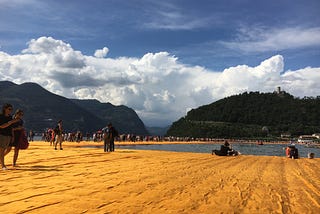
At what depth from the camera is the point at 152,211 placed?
601 cm

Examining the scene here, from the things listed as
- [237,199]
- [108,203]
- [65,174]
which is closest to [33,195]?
[108,203]

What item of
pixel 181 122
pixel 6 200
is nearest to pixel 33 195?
pixel 6 200

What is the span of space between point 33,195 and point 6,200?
0.62m

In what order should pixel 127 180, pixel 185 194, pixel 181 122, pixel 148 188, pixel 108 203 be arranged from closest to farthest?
1. pixel 108 203
2. pixel 185 194
3. pixel 148 188
4. pixel 127 180
5. pixel 181 122

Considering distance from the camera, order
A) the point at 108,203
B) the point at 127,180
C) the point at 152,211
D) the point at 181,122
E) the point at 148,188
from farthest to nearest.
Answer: the point at 181,122 < the point at 127,180 < the point at 148,188 < the point at 108,203 < the point at 152,211

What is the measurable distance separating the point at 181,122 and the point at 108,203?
191465 mm

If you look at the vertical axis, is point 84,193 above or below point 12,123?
below

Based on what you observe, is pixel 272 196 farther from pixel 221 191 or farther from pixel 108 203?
pixel 108 203

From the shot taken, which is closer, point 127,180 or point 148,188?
point 148,188

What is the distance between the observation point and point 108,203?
6.43 m

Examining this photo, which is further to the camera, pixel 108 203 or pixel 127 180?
pixel 127 180

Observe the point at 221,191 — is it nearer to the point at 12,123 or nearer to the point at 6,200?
the point at 6,200

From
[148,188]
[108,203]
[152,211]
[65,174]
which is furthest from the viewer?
[65,174]

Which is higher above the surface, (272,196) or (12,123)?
(12,123)
